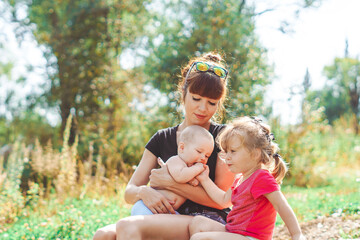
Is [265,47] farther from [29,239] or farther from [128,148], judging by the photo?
[29,239]

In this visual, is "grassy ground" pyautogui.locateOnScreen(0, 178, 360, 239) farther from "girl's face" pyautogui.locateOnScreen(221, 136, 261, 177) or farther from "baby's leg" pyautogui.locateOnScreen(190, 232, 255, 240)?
"girl's face" pyautogui.locateOnScreen(221, 136, 261, 177)

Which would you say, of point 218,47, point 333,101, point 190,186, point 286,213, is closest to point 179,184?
point 190,186

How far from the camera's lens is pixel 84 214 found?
4.25 metres

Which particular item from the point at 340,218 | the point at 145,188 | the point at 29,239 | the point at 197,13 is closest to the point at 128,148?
the point at 197,13

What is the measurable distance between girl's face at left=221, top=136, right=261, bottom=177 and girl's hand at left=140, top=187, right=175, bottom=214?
48cm

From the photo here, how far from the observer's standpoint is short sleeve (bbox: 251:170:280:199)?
1.84m

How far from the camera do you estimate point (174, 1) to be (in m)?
8.29

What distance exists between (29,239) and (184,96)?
2.39m

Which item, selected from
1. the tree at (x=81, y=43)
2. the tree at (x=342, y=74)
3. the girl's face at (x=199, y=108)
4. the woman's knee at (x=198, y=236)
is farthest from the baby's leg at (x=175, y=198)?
the tree at (x=342, y=74)

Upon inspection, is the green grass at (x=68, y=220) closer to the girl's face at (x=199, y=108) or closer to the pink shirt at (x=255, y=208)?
the girl's face at (x=199, y=108)

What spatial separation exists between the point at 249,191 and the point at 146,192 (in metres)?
0.70

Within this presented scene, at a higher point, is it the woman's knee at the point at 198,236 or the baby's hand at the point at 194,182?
the baby's hand at the point at 194,182

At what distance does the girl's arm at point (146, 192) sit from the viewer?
2189mm

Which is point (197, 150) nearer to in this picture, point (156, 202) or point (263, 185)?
point (156, 202)
